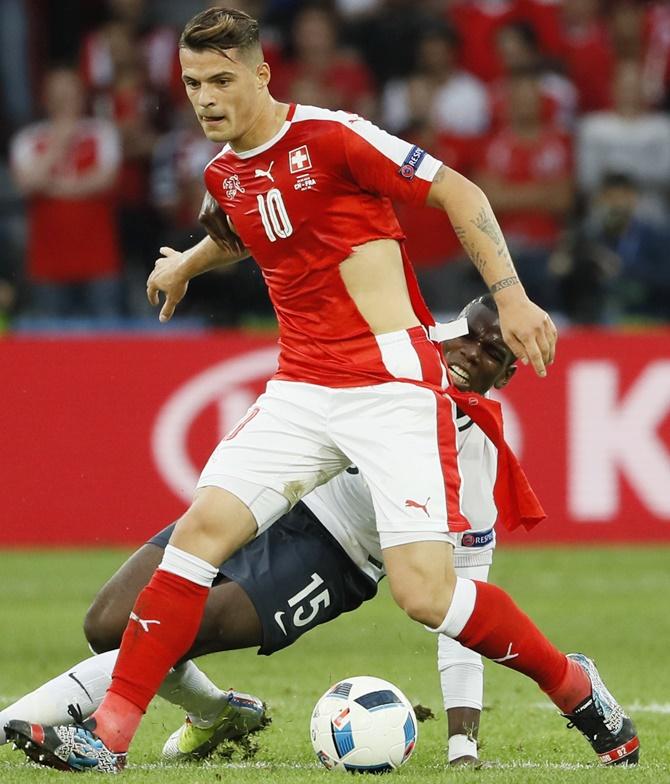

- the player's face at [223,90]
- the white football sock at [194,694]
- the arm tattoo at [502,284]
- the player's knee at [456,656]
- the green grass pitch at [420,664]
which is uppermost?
the player's face at [223,90]

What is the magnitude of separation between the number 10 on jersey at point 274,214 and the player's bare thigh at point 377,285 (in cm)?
21

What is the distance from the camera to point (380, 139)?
5062 mm

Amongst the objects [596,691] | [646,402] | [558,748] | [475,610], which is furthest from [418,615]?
[646,402]

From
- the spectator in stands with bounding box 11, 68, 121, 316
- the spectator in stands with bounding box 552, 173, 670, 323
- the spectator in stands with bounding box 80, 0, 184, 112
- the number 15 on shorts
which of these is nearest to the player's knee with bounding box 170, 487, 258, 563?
the number 15 on shorts

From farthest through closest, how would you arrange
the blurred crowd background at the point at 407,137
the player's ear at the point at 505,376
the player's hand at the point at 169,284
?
the blurred crowd background at the point at 407,137, the player's hand at the point at 169,284, the player's ear at the point at 505,376

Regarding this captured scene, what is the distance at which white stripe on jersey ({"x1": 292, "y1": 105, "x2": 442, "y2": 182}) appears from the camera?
5.00 m

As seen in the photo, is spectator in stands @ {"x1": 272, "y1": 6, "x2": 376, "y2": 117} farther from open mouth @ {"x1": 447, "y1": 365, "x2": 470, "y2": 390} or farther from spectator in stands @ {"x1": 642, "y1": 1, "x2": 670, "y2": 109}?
open mouth @ {"x1": 447, "y1": 365, "x2": 470, "y2": 390}

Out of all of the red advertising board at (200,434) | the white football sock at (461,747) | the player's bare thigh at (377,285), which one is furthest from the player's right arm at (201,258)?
the red advertising board at (200,434)

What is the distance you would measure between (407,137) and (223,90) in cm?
768

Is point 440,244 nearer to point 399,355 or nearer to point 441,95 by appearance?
point 441,95

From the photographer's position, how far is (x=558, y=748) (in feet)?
18.9

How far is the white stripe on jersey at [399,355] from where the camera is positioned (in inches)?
203

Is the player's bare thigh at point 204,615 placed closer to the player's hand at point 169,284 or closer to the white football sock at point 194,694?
the white football sock at point 194,694

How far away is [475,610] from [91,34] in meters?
10.6
